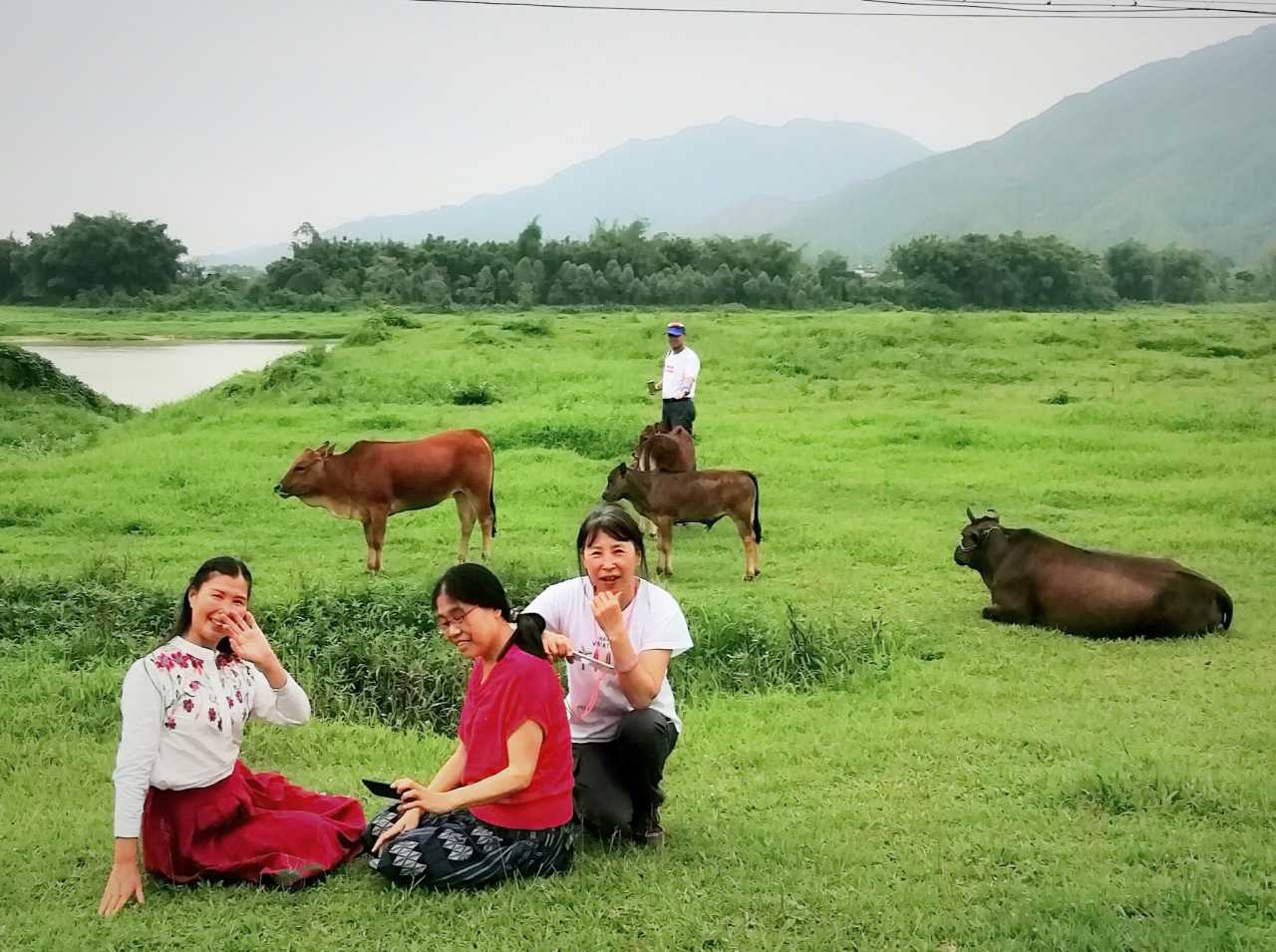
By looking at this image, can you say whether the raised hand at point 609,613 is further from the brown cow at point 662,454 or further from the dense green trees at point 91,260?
the dense green trees at point 91,260

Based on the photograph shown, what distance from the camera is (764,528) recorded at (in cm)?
1019

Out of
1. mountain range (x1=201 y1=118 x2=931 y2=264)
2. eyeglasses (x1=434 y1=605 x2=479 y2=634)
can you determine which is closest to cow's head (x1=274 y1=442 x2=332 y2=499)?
eyeglasses (x1=434 y1=605 x2=479 y2=634)

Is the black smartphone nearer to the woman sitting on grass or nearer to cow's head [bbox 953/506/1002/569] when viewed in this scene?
the woman sitting on grass

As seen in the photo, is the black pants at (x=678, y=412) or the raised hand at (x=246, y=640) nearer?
the raised hand at (x=246, y=640)

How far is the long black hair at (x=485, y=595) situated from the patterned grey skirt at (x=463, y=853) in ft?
1.54

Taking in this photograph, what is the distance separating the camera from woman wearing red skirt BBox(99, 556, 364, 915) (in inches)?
139

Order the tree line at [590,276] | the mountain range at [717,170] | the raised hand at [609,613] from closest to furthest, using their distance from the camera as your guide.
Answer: the raised hand at [609,613], the tree line at [590,276], the mountain range at [717,170]

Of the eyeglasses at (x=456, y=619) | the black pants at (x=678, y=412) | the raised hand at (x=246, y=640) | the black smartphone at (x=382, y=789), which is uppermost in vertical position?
the eyeglasses at (x=456, y=619)

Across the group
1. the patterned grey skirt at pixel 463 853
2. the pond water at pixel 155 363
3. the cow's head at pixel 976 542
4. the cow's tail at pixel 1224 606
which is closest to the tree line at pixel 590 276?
the pond water at pixel 155 363

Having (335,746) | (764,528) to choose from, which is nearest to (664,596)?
(335,746)

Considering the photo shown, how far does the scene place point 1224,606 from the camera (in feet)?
22.7

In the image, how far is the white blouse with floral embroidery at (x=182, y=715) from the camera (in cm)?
350

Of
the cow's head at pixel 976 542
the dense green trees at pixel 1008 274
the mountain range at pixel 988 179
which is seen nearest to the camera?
the cow's head at pixel 976 542

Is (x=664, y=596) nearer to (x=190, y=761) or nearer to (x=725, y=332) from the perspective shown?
(x=190, y=761)
